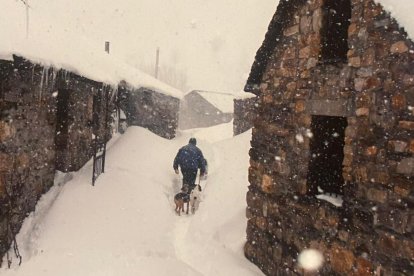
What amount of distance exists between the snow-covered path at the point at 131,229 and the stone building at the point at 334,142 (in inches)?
35.2

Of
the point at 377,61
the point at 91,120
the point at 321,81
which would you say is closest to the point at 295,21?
the point at 321,81

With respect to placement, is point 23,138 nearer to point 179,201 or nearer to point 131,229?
point 131,229

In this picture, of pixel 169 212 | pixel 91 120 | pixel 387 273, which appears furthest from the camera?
pixel 91 120

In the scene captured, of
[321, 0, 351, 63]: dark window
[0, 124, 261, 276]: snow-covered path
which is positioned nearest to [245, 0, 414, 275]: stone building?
[321, 0, 351, 63]: dark window

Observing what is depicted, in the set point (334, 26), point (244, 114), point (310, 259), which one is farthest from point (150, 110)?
point (310, 259)

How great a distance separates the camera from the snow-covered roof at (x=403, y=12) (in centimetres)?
336

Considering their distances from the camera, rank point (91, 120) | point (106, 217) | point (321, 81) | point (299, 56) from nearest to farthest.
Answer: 1. point (321, 81)
2. point (299, 56)
3. point (106, 217)
4. point (91, 120)

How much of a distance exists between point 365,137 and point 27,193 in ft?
18.1

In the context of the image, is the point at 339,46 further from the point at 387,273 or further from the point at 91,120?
the point at 91,120

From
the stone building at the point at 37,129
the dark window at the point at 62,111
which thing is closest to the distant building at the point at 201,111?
the stone building at the point at 37,129

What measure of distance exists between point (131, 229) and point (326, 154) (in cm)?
395

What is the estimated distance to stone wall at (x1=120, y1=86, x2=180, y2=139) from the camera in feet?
46.5

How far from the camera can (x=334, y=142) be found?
5031 millimetres

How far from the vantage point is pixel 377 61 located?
3.81 meters
